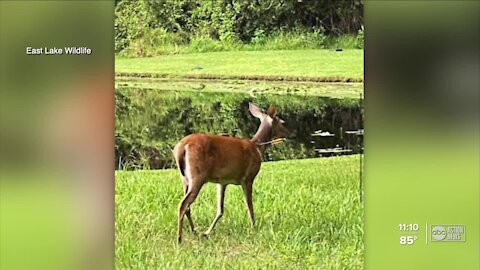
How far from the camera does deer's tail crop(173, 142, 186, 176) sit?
7.27 ft

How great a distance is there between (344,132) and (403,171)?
0.18 metres

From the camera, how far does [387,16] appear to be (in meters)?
2.22

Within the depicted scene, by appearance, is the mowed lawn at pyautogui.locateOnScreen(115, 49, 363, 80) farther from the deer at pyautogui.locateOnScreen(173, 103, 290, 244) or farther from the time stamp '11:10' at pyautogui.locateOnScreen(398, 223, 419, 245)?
the time stamp '11:10' at pyautogui.locateOnScreen(398, 223, 419, 245)

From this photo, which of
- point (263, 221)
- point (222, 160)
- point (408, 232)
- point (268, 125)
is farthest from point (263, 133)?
point (408, 232)

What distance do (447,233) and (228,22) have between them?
79cm

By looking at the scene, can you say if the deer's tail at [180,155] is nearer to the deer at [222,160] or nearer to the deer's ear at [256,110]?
the deer at [222,160]

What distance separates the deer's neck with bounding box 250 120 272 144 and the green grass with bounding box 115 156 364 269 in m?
0.08

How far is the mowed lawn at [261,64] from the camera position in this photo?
2.22 metres

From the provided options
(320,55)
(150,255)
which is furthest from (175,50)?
(150,255)

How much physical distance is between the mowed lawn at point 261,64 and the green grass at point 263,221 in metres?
0.23

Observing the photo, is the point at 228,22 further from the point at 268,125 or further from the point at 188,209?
the point at 188,209

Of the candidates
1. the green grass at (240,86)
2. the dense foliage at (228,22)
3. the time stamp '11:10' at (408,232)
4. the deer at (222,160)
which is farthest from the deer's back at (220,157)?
the time stamp '11:10' at (408,232)

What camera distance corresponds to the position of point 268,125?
2.23 metres

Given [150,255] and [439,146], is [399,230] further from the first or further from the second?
[150,255]
